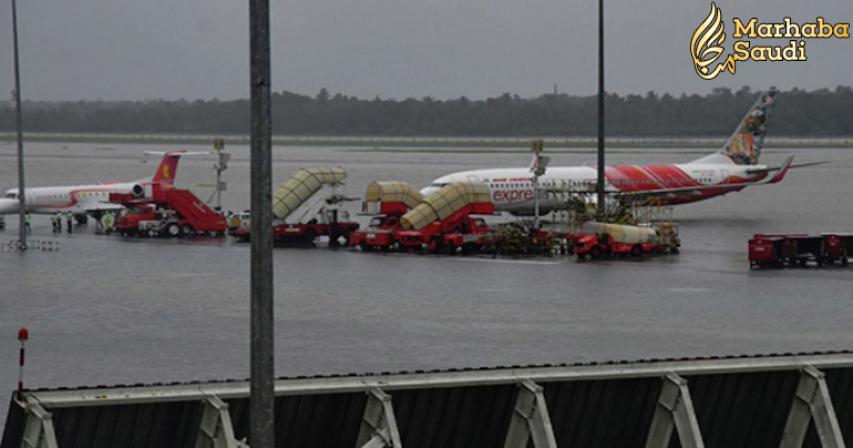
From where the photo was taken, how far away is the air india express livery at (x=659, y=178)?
78875mm

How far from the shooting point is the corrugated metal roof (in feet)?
61.0

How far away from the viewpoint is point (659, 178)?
8538 centimetres

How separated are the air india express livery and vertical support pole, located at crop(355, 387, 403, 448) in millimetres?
55658

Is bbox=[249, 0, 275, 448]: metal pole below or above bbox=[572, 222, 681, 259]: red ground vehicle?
above

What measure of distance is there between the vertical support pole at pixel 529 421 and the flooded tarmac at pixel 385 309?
14.8 meters

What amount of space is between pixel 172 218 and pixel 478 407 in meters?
57.8

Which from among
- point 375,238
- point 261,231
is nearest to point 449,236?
point 375,238

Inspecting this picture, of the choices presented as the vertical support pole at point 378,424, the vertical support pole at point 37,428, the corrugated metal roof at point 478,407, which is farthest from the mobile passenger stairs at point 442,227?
the vertical support pole at point 37,428

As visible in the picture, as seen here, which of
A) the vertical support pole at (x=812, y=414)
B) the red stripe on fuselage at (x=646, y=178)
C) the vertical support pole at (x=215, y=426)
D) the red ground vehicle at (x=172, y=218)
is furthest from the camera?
the red stripe on fuselage at (x=646, y=178)

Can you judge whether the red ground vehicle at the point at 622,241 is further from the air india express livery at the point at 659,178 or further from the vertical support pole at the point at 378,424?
the vertical support pole at the point at 378,424

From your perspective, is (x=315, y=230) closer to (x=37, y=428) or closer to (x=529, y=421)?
(x=529, y=421)

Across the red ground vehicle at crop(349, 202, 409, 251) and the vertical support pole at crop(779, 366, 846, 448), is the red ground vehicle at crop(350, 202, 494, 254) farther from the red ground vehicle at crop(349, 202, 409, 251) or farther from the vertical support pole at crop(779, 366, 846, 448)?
the vertical support pole at crop(779, 366, 846, 448)

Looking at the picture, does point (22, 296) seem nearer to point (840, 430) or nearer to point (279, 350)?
point (279, 350)

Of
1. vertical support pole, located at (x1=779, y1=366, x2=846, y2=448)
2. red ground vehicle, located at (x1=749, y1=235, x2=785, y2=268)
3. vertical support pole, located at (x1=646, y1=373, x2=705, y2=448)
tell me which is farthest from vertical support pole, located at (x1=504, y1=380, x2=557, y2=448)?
red ground vehicle, located at (x1=749, y1=235, x2=785, y2=268)
